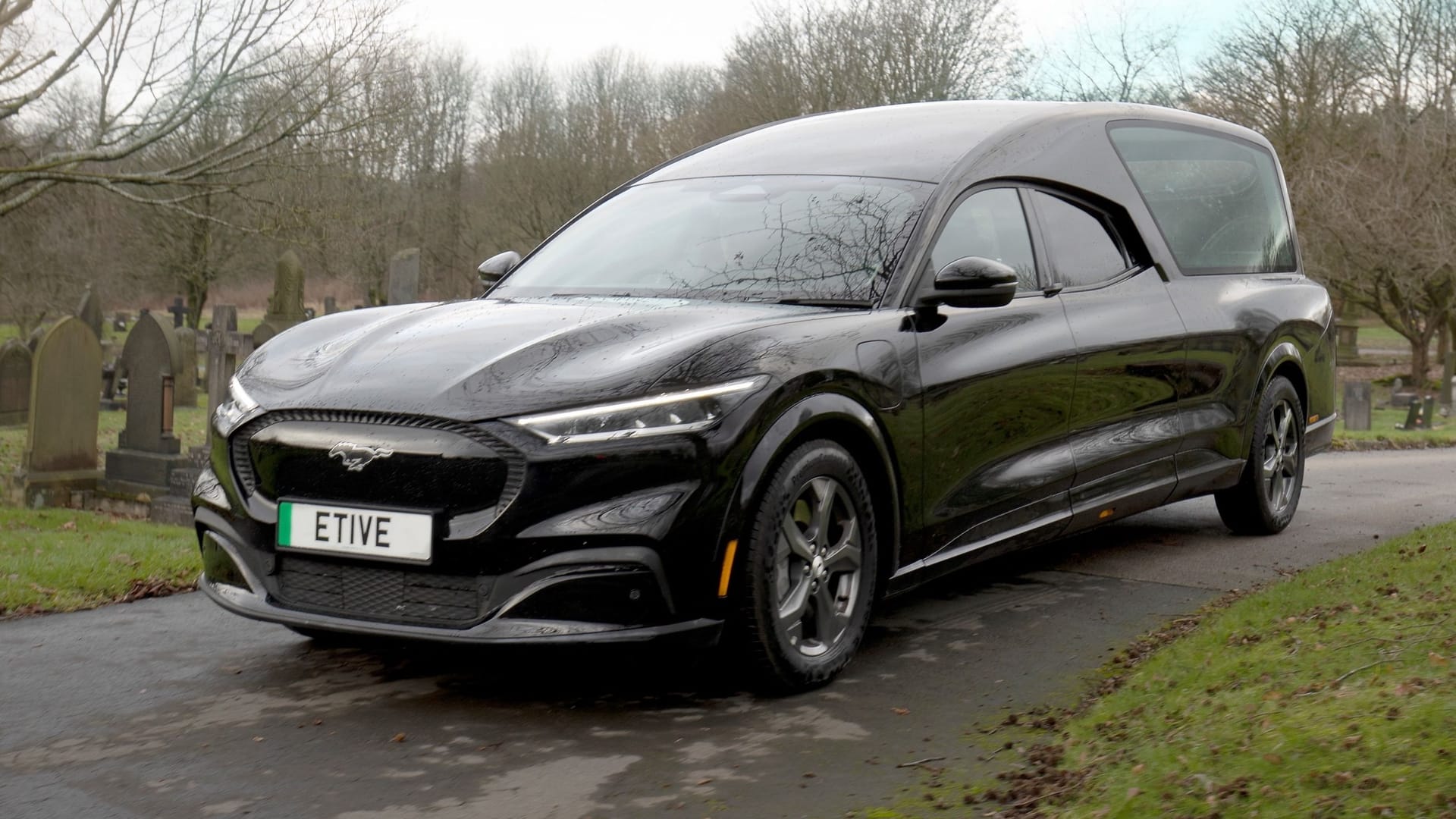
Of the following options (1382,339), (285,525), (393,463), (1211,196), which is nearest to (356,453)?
(393,463)

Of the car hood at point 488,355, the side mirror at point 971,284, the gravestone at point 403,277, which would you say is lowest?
the car hood at point 488,355

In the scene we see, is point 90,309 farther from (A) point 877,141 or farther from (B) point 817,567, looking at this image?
(B) point 817,567

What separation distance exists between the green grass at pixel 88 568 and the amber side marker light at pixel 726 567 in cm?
288

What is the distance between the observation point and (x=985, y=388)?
16.3ft

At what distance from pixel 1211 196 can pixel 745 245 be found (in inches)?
119

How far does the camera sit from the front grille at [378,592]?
3887mm

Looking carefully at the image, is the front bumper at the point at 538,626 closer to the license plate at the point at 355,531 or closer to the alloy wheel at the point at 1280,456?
the license plate at the point at 355,531

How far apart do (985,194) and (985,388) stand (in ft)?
2.57

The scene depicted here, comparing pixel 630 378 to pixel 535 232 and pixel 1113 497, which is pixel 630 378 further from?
pixel 535 232

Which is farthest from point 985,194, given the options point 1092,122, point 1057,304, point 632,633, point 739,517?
point 632,633

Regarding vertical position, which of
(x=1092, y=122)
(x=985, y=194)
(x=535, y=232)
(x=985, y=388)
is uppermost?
(x=535, y=232)

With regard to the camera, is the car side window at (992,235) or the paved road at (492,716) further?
the car side window at (992,235)

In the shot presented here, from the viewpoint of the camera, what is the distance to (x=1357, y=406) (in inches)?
829

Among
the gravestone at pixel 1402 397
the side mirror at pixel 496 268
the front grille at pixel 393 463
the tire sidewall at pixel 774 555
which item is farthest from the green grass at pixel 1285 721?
the gravestone at pixel 1402 397
